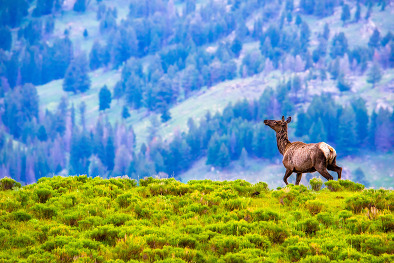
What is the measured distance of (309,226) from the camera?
492 inches

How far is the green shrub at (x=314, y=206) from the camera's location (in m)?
13.7

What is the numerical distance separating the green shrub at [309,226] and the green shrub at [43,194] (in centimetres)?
727

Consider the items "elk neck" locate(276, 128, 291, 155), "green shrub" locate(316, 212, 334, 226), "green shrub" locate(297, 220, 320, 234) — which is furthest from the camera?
"elk neck" locate(276, 128, 291, 155)

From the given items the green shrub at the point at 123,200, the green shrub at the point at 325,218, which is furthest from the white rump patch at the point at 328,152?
the green shrub at the point at 123,200

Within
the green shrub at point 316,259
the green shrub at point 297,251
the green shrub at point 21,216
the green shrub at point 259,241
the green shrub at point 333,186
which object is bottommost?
the green shrub at point 316,259

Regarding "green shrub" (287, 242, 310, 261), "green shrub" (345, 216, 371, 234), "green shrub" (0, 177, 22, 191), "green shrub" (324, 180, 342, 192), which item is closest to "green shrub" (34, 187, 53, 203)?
"green shrub" (0, 177, 22, 191)

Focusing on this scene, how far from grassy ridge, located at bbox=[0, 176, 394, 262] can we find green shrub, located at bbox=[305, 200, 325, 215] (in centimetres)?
3

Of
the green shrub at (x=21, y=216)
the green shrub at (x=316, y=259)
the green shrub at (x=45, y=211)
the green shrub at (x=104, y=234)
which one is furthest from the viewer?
the green shrub at (x=45, y=211)

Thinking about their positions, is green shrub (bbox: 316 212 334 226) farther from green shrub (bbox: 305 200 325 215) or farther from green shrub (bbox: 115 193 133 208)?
green shrub (bbox: 115 193 133 208)

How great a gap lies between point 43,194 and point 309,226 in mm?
7618

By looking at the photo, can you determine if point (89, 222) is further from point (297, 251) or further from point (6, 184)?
point (6, 184)

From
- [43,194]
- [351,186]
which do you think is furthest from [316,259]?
[43,194]

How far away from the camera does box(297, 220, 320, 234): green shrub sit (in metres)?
12.4

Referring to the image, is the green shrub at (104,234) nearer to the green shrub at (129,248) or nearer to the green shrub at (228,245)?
the green shrub at (129,248)
